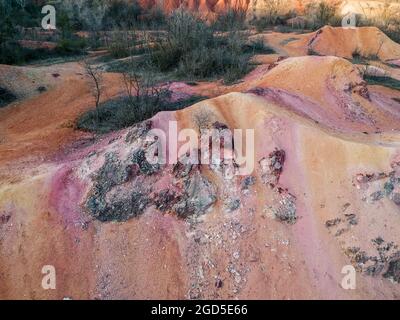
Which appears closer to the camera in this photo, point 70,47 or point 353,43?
point 70,47

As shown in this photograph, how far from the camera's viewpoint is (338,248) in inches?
185

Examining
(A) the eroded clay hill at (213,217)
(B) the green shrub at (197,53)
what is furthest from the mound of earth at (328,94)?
(B) the green shrub at (197,53)

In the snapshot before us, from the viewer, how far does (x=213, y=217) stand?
4.86 metres

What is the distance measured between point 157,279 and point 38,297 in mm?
1182

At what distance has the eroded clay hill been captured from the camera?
451cm

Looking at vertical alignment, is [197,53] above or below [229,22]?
below

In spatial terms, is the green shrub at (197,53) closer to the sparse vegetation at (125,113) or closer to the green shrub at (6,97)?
the sparse vegetation at (125,113)

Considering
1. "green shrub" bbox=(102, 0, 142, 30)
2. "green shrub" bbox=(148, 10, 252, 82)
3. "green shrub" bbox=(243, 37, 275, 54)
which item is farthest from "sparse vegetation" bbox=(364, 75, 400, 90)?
"green shrub" bbox=(102, 0, 142, 30)

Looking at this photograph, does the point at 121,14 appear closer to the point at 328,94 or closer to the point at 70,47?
the point at 70,47

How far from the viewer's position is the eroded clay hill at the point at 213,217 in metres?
4.51

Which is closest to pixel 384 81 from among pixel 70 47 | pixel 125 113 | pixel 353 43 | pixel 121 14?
pixel 353 43
